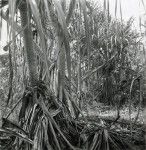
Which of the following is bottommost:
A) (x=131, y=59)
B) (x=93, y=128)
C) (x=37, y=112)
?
(x=93, y=128)

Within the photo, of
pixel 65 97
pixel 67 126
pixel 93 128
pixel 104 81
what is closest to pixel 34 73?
pixel 65 97

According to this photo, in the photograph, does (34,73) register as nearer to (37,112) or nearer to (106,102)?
(37,112)

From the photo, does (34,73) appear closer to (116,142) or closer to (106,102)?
(116,142)

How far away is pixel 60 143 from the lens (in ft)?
6.11

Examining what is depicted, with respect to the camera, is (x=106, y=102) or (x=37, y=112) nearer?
(x=37, y=112)

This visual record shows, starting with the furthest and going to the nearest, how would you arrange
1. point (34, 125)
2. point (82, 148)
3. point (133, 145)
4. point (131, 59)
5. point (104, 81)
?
point (131, 59), point (104, 81), point (133, 145), point (82, 148), point (34, 125)

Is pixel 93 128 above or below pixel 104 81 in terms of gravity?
below

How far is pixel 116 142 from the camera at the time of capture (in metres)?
1.99

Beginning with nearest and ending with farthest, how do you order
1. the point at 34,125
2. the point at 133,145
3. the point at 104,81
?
1. the point at 34,125
2. the point at 133,145
3. the point at 104,81

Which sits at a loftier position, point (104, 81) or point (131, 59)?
point (131, 59)

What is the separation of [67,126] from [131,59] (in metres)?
4.52

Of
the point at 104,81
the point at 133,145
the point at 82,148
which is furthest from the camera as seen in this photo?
the point at 104,81

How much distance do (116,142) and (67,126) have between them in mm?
348

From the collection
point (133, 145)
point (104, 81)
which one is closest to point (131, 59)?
point (104, 81)
